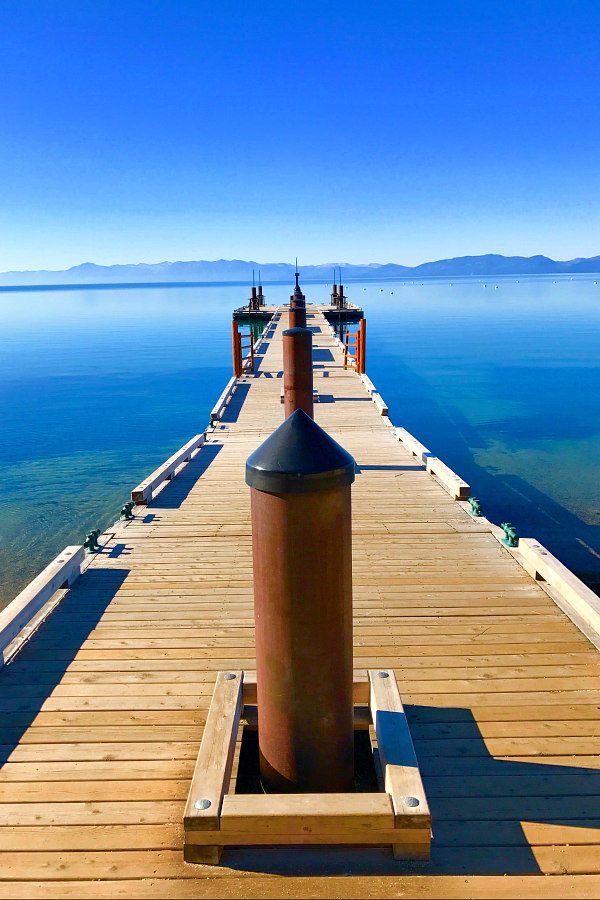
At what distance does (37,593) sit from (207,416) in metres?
27.9

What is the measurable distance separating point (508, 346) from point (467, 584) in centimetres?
5793

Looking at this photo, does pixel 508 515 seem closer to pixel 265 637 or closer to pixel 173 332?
pixel 265 637

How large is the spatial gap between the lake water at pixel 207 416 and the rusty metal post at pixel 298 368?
299 inches

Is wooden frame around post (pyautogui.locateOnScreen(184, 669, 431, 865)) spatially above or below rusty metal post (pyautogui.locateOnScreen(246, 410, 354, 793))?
below

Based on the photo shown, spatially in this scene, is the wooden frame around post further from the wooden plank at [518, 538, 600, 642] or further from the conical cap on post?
the wooden plank at [518, 538, 600, 642]

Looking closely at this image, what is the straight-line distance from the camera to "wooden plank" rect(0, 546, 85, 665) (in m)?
4.99

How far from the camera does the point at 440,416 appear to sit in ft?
104

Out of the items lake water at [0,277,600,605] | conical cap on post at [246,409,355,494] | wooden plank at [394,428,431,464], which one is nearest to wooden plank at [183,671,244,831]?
conical cap on post at [246,409,355,494]

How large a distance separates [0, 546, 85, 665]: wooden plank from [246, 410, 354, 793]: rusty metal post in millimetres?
2832

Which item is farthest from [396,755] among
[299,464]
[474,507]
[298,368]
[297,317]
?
[297,317]

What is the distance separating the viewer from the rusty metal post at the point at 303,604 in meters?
2.86

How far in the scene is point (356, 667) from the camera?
482 centimetres

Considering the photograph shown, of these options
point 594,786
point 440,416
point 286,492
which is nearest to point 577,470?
point 440,416

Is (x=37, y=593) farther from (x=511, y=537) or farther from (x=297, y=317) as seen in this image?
(x=297, y=317)
